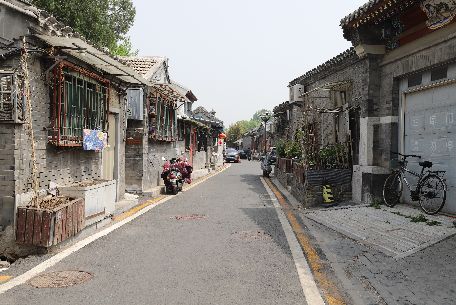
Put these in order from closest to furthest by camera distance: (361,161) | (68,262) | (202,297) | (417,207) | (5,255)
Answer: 1. (202,297)
2. (68,262)
3. (5,255)
4. (417,207)
5. (361,161)

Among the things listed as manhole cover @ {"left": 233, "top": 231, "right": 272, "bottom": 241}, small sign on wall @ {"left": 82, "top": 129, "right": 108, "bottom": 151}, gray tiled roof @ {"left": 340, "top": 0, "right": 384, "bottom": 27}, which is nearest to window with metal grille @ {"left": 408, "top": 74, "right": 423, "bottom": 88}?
gray tiled roof @ {"left": 340, "top": 0, "right": 384, "bottom": 27}

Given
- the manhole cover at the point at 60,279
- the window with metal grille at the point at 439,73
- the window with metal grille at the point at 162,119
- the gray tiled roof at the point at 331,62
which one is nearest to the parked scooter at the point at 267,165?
the gray tiled roof at the point at 331,62

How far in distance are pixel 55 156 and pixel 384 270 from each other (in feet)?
20.3

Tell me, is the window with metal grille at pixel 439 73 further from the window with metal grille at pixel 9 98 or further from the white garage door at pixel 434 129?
the window with metal grille at pixel 9 98

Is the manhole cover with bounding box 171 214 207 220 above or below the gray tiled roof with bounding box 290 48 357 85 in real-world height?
below

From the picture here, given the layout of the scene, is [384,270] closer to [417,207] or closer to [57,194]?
[417,207]

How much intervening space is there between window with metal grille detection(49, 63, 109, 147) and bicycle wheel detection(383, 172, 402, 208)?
6.90m

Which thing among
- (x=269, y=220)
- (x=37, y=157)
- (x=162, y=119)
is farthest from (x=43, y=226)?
(x=162, y=119)

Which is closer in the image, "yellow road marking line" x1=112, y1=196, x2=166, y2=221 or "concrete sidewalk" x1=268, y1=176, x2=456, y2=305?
"concrete sidewalk" x1=268, y1=176, x2=456, y2=305

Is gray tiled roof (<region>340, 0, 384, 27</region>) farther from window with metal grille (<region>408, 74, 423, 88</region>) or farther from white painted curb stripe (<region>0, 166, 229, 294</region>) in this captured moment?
white painted curb stripe (<region>0, 166, 229, 294</region>)

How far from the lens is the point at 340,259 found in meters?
6.29

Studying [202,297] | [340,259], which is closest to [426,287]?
[340,259]

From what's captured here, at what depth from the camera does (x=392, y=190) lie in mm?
9828

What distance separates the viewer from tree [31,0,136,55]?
28.3m
